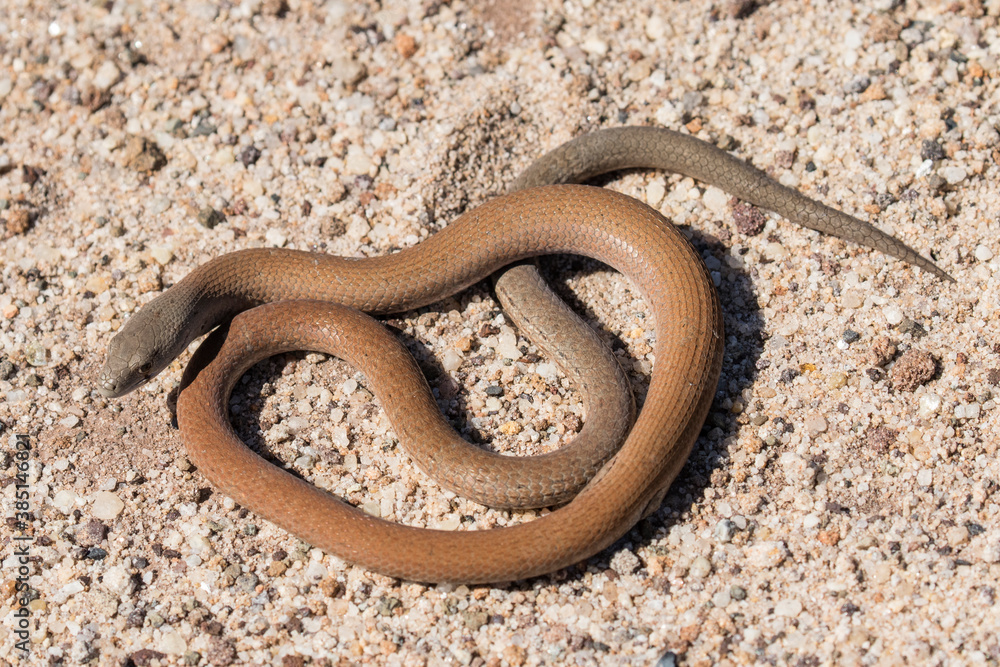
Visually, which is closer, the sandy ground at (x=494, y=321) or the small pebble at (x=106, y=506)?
the sandy ground at (x=494, y=321)

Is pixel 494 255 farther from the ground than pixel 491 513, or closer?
farther from the ground

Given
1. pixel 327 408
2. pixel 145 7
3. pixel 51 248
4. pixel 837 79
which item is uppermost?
pixel 145 7

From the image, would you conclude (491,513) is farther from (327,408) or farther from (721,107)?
(721,107)

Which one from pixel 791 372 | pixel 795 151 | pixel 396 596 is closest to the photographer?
pixel 396 596

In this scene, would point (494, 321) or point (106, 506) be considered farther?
point (494, 321)

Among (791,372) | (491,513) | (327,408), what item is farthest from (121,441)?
(791,372)

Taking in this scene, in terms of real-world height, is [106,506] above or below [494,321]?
below

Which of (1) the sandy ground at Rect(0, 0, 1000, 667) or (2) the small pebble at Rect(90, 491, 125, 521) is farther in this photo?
(2) the small pebble at Rect(90, 491, 125, 521)

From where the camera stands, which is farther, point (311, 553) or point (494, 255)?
point (494, 255)
